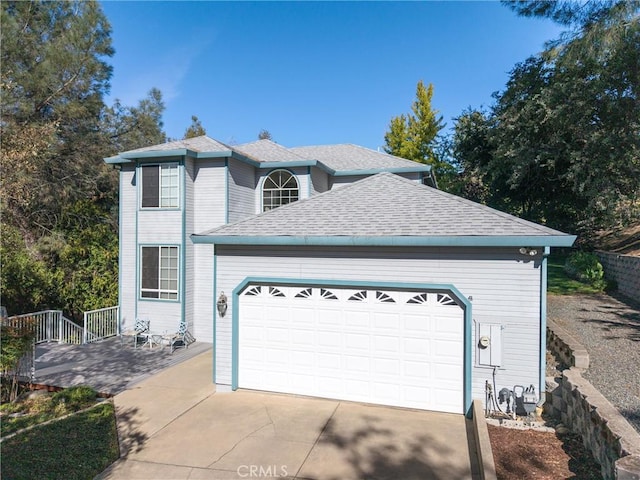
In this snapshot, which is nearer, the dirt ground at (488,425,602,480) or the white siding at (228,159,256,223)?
the dirt ground at (488,425,602,480)

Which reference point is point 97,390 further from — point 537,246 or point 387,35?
point 387,35

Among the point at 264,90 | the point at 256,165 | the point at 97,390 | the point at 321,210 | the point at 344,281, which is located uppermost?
the point at 264,90

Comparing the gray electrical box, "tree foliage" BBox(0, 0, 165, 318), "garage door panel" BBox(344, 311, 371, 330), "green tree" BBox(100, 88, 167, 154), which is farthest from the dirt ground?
"green tree" BBox(100, 88, 167, 154)

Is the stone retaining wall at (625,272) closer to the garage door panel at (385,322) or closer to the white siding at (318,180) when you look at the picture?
the garage door panel at (385,322)

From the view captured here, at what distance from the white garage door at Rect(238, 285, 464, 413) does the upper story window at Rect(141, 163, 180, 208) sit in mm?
5873

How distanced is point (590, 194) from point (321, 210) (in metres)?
11.6

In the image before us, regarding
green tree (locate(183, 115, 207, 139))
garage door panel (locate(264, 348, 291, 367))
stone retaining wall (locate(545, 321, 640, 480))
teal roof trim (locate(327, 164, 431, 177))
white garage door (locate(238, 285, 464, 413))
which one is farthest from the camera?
green tree (locate(183, 115, 207, 139))

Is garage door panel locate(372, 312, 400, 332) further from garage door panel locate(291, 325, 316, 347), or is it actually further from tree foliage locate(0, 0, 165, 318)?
tree foliage locate(0, 0, 165, 318)

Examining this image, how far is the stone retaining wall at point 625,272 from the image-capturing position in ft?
41.7

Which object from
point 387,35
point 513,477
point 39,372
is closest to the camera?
point 513,477

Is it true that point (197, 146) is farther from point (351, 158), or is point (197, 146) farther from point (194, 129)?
point (194, 129)

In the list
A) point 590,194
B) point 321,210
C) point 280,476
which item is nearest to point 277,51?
point 321,210

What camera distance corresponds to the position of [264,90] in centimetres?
1975

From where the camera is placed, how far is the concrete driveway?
516 centimetres
